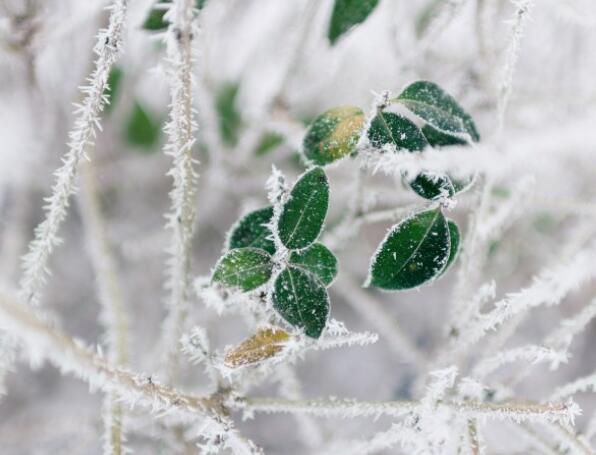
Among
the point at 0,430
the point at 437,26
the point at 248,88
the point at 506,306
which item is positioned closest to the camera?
the point at 506,306

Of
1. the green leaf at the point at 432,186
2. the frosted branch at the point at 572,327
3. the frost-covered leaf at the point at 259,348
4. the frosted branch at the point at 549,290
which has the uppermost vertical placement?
the green leaf at the point at 432,186

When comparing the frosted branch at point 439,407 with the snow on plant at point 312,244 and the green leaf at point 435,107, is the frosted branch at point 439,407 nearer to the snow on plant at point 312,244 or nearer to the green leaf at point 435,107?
the snow on plant at point 312,244

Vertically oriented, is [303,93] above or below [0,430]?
above

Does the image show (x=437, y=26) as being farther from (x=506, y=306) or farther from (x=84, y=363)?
(x=84, y=363)

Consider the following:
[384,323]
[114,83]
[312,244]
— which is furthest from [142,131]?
[312,244]

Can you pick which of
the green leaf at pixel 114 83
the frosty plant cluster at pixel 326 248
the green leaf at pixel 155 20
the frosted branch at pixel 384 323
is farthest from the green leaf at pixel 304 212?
the green leaf at pixel 114 83

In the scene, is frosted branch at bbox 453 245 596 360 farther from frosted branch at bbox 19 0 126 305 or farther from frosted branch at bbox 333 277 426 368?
frosted branch at bbox 19 0 126 305

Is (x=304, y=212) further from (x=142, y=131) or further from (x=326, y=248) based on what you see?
(x=142, y=131)

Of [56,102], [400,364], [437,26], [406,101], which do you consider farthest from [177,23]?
[400,364]
